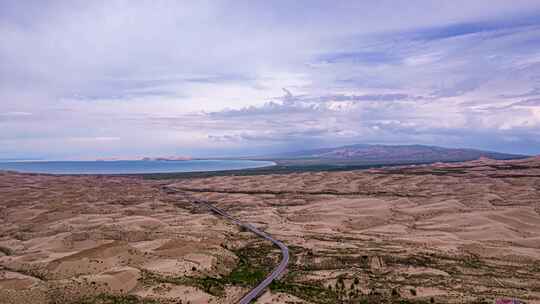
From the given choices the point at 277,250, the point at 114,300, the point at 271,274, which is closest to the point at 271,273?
the point at 271,274

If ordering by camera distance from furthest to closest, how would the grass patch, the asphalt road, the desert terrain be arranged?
the desert terrain
the asphalt road
the grass patch

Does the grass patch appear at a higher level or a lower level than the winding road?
higher

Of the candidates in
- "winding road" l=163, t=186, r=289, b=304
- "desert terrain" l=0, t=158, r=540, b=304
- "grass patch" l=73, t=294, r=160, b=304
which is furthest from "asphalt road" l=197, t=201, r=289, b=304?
"grass patch" l=73, t=294, r=160, b=304

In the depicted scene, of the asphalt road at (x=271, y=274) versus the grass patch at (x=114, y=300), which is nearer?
the grass patch at (x=114, y=300)

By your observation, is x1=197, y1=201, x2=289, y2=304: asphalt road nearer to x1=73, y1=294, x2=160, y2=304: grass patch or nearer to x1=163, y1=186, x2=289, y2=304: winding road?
x1=163, y1=186, x2=289, y2=304: winding road

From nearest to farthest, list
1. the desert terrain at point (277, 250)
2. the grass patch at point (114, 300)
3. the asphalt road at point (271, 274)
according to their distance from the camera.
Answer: the grass patch at point (114, 300), the asphalt road at point (271, 274), the desert terrain at point (277, 250)

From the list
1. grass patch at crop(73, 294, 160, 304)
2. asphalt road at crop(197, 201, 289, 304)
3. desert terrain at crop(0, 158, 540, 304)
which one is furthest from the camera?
desert terrain at crop(0, 158, 540, 304)

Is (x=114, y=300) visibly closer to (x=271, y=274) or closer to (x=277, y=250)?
(x=271, y=274)

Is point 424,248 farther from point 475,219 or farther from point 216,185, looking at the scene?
point 216,185

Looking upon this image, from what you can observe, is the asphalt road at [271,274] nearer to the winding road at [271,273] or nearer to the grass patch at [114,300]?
the winding road at [271,273]

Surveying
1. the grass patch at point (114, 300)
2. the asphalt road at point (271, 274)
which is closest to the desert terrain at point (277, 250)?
the grass patch at point (114, 300)
